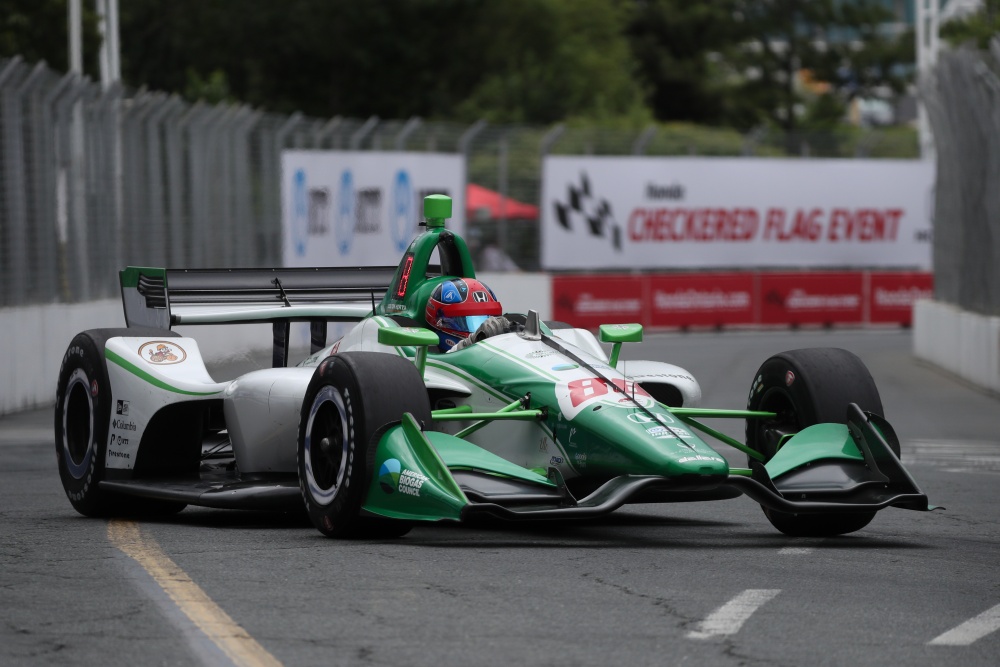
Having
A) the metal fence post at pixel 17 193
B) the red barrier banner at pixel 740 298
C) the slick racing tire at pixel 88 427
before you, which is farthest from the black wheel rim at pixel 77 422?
the red barrier banner at pixel 740 298

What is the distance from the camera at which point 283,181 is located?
1019 inches

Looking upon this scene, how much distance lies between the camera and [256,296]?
10586 mm

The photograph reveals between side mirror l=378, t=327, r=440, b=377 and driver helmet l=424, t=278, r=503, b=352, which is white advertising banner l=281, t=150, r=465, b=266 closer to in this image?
driver helmet l=424, t=278, r=503, b=352

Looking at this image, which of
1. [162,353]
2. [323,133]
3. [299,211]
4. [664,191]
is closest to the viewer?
[162,353]

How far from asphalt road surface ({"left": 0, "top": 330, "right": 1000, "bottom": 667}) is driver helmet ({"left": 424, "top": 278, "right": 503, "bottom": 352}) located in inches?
43.2

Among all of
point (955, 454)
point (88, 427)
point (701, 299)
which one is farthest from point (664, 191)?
point (88, 427)

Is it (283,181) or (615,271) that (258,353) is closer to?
(283,181)

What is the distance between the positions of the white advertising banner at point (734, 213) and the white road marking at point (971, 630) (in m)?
24.8

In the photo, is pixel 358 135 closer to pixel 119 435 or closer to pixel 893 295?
pixel 893 295

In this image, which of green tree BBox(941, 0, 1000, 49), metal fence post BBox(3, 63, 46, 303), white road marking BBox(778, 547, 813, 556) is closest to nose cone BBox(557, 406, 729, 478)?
white road marking BBox(778, 547, 813, 556)

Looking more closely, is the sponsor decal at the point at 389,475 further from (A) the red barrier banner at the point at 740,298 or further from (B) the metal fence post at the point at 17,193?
(A) the red barrier banner at the point at 740,298

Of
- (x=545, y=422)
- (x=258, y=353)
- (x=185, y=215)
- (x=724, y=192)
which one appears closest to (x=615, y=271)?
(x=724, y=192)

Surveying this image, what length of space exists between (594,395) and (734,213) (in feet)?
84.1

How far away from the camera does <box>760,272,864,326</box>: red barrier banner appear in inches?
1264
